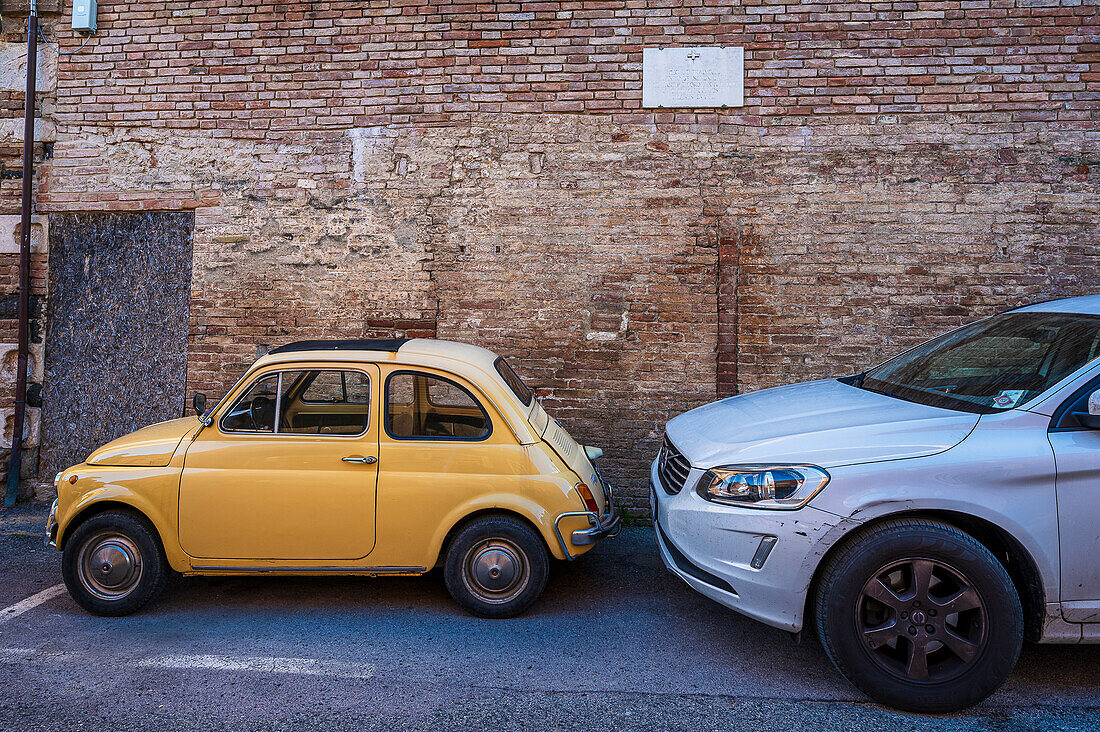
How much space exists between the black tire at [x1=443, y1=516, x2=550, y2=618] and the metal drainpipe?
5.15 metres

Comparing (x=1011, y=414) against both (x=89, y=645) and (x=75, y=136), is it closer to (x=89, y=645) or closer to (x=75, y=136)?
(x=89, y=645)

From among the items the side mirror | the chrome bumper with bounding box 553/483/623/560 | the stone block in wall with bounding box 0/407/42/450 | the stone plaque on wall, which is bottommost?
the chrome bumper with bounding box 553/483/623/560

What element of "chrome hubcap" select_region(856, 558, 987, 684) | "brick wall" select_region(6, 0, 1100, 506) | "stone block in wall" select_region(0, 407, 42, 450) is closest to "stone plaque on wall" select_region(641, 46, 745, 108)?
"brick wall" select_region(6, 0, 1100, 506)

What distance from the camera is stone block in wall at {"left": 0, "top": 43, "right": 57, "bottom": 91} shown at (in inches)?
263

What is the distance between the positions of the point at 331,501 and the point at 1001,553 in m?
3.47

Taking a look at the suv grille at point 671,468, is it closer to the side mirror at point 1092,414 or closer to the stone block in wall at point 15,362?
the side mirror at point 1092,414

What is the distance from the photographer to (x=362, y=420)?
4090mm

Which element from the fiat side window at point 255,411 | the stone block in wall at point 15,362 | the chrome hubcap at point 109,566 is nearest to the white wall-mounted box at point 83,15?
the stone block in wall at point 15,362

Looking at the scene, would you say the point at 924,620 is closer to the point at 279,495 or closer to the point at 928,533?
the point at 928,533

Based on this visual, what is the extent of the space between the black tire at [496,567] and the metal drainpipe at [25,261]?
515 cm

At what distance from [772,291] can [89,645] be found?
5.62 meters

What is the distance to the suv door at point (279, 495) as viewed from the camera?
395 cm

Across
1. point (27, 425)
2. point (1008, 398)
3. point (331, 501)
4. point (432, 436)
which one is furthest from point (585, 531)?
point (27, 425)

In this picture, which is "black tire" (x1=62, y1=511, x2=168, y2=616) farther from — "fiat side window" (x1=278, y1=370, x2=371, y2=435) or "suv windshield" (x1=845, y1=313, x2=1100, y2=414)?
"suv windshield" (x1=845, y1=313, x2=1100, y2=414)
